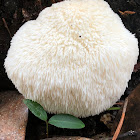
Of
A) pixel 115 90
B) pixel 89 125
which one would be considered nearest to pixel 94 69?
pixel 115 90

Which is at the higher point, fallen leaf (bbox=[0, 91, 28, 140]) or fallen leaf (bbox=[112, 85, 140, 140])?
fallen leaf (bbox=[112, 85, 140, 140])

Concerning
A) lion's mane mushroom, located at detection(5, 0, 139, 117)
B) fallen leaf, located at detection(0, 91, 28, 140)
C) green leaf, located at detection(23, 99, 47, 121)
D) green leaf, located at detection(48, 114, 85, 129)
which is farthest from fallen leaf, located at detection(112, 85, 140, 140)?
fallen leaf, located at detection(0, 91, 28, 140)

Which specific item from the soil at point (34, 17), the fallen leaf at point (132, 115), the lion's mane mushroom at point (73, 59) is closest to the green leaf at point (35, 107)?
the lion's mane mushroom at point (73, 59)

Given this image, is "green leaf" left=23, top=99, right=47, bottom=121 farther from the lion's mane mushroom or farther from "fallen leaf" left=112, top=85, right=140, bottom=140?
"fallen leaf" left=112, top=85, right=140, bottom=140

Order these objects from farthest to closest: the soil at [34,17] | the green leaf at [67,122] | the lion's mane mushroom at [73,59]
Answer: the soil at [34,17] < the green leaf at [67,122] < the lion's mane mushroom at [73,59]

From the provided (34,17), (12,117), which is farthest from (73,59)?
(12,117)

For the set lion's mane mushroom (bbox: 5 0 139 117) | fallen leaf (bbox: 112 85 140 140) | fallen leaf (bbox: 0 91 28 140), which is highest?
lion's mane mushroom (bbox: 5 0 139 117)

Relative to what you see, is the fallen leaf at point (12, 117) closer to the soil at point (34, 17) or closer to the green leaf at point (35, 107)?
the soil at point (34, 17)

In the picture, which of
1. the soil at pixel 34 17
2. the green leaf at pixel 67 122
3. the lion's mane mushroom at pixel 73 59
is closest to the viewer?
the lion's mane mushroom at pixel 73 59

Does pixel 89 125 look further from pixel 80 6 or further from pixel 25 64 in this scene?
pixel 80 6
